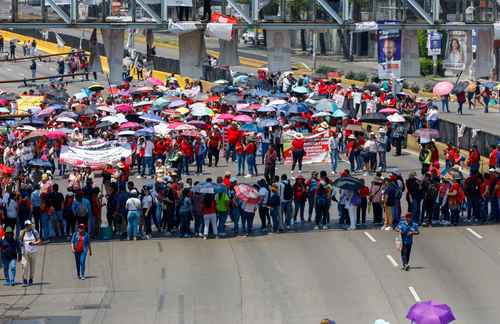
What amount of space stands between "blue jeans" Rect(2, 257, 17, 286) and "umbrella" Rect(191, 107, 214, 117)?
728 inches

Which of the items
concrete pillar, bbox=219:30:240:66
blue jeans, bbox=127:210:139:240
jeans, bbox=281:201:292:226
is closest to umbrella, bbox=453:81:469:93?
concrete pillar, bbox=219:30:240:66

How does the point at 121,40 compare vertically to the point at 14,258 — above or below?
above

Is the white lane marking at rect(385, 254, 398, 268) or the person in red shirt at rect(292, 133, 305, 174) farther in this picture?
the person in red shirt at rect(292, 133, 305, 174)

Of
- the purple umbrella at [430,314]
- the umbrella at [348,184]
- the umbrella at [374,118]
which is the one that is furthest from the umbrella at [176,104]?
the purple umbrella at [430,314]

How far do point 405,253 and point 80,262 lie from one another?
21.9 feet

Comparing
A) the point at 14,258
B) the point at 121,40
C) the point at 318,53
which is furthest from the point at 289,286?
the point at 318,53

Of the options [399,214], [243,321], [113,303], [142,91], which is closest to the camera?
[243,321]

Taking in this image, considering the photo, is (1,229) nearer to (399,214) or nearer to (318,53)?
(399,214)

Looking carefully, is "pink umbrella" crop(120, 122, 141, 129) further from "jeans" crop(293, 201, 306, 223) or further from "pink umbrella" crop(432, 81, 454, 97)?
"pink umbrella" crop(432, 81, 454, 97)

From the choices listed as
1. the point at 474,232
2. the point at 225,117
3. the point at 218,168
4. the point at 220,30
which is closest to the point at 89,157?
the point at 220,30

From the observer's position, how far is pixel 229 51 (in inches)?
1351

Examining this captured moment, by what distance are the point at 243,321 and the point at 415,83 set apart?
48149 mm

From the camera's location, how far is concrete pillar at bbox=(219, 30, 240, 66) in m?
34.2

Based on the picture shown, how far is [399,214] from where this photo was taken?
3195cm
